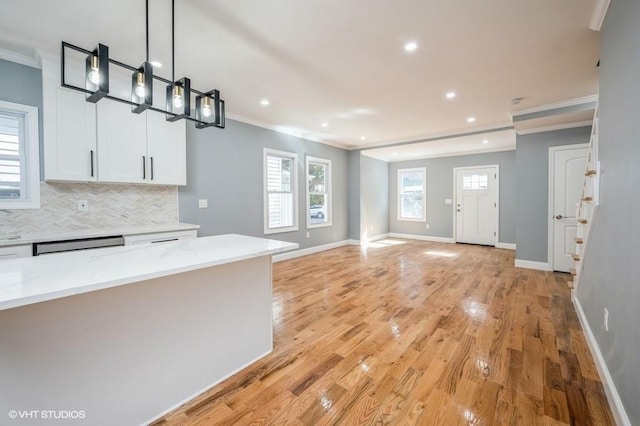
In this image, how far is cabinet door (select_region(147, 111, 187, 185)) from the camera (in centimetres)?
328

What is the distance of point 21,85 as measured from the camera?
2.65 m

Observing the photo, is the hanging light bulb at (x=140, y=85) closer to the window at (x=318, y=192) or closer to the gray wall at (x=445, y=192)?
the window at (x=318, y=192)

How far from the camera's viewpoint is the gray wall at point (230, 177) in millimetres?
4008

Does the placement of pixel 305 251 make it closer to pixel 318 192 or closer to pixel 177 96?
pixel 318 192

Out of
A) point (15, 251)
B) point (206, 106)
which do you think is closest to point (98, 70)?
point (206, 106)

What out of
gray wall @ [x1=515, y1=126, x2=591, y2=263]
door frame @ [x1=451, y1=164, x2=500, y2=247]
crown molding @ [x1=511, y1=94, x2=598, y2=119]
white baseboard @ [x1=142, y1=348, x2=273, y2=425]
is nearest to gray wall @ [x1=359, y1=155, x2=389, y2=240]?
door frame @ [x1=451, y1=164, x2=500, y2=247]

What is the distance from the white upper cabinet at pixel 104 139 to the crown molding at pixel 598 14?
13.5ft

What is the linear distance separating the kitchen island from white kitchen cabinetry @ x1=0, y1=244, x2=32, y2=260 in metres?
1.20

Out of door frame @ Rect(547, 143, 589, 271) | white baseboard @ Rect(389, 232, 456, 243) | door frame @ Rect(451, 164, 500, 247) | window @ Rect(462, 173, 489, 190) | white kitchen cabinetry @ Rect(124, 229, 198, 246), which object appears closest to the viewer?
white kitchen cabinetry @ Rect(124, 229, 198, 246)

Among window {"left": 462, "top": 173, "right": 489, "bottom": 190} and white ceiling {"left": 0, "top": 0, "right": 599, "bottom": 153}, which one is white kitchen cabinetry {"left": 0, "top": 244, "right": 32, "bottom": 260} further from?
window {"left": 462, "top": 173, "right": 489, "bottom": 190}

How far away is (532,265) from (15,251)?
21.6ft

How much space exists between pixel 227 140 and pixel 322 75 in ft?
6.74

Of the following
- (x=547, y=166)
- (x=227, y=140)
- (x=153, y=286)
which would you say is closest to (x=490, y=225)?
(x=547, y=166)

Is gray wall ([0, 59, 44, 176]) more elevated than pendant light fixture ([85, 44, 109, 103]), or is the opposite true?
Result: gray wall ([0, 59, 44, 176])
